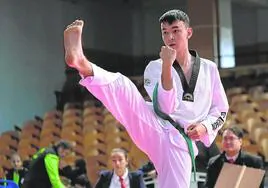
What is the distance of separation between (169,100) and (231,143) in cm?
144

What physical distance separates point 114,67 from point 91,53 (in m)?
0.53

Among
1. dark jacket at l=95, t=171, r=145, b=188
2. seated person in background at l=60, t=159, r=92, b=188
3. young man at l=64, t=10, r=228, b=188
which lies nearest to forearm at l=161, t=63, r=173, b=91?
young man at l=64, t=10, r=228, b=188

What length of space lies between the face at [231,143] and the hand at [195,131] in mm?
1315

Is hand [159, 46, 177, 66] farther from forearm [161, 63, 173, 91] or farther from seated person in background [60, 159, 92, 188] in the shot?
seated person in background [60, 159, 92, 188]

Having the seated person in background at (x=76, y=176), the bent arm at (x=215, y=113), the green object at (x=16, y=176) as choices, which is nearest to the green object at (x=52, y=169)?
the seated person in background at (x=76, y=176)

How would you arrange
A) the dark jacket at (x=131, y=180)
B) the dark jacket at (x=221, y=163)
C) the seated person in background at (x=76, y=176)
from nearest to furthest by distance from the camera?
the dark jacket at (x=221, y=163) < the dark jacket at (x=131, y=180) < the seated person in background at (x=76, y=176)

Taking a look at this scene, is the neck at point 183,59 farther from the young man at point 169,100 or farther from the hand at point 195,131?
the hand at point 195,131

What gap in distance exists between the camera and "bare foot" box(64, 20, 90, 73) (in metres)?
2.09

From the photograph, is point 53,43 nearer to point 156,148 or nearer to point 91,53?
point 91,53

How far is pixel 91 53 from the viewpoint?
12125 mm

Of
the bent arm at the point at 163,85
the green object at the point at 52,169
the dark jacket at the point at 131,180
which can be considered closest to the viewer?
the bent arm at the point at 163,85

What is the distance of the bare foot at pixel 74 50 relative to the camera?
2.09m

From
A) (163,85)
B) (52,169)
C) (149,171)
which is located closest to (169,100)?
(163,85)

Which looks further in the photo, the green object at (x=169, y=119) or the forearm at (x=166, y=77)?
the green object at (x=169, y=119)
